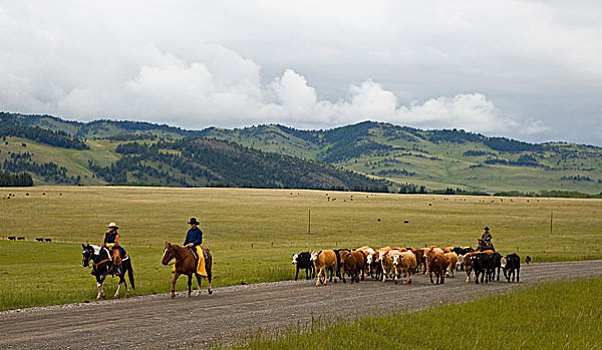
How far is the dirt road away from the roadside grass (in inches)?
74.6

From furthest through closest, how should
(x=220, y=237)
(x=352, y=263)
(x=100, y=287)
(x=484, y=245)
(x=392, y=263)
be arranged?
(x=220, y=237) < (x=484, y=245) < (x=352, y=263) < (x=392, y=263) < (x=100, y=287)

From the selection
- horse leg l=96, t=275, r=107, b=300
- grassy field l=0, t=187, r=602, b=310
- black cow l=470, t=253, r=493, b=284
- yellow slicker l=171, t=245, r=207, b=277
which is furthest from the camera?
grassy field l=0, t=187, r=602, b=310

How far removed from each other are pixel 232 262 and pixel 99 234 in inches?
1329

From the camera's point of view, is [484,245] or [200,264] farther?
[484,245]

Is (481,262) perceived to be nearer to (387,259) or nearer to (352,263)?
(387,259)

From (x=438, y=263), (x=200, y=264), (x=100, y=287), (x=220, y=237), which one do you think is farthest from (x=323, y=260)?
(x=220, y=237)

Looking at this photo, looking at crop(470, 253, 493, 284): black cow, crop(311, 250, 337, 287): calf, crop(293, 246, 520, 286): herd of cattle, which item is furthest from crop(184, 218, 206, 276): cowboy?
crop(470, 253, 493, 284): black cow

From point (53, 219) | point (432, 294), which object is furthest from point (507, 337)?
point (53, 219)

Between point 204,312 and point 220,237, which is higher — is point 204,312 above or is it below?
above

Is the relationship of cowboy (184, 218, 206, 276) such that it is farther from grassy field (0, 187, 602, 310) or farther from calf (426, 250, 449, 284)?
calf (426, 250, 449, 284)

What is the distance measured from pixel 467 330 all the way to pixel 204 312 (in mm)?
8545

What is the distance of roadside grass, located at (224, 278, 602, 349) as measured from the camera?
14.7 meters

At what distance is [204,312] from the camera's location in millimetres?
19703

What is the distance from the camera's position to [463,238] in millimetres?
67188
